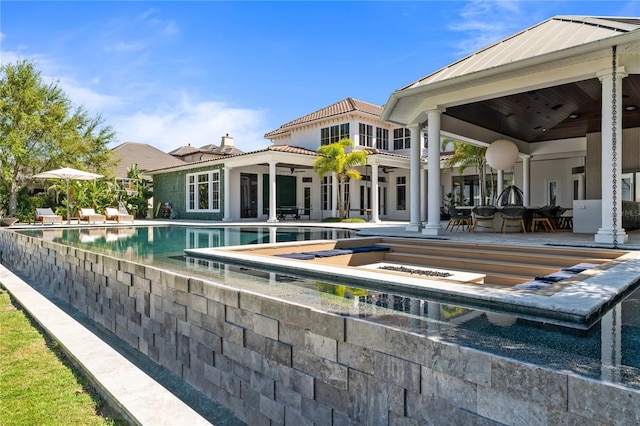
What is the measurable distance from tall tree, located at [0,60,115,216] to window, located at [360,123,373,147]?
17546mm

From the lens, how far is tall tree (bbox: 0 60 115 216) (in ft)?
76.0

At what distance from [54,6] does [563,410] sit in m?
15.2

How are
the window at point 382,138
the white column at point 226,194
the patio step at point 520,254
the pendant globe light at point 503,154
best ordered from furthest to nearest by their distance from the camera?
the window at point 382,138
the white column at point 226,194
the pendant globe light at point 503,154
the patio step at point 520,254

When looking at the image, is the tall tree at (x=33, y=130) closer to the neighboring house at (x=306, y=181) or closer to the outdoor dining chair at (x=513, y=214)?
the neighboring house at (x=306, y=181)

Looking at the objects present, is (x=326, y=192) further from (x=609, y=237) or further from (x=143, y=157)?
(x=143, y=157)

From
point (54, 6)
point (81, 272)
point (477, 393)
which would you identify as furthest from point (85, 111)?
point (477, 393)

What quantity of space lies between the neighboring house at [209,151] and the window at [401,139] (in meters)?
19.9

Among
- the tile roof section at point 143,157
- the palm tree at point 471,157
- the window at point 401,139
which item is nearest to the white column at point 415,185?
the palm tree at point 471,157

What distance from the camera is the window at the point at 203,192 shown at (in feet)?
77.2

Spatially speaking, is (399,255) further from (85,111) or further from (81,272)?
(85,111)

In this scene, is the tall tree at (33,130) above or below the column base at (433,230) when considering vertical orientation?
above

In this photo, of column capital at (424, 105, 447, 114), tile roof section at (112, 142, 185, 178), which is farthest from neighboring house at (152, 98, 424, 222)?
tile roof section at (112, 142, 185, 178)

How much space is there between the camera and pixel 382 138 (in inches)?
991

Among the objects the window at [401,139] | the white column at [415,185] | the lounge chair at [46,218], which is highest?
the window at [401,139]
